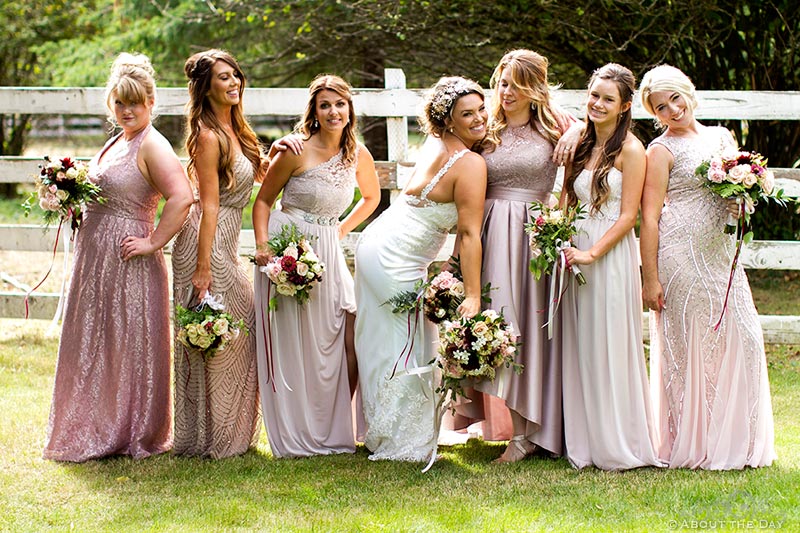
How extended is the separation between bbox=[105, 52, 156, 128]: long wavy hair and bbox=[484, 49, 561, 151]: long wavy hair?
1.93 m

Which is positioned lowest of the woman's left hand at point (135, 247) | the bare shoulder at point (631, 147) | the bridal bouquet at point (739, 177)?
the woman's left hand at point (135, 247)

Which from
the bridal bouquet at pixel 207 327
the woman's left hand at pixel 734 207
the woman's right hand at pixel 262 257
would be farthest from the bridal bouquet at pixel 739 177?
the bridal bouquet at pixel 207 327

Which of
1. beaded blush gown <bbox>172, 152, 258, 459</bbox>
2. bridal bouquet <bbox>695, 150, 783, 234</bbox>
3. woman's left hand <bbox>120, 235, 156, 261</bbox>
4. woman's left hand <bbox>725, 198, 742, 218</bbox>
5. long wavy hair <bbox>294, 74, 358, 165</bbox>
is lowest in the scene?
beaded blush gown <bbox>172, 152, 258, 459</bbox>

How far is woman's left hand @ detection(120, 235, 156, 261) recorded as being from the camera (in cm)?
587

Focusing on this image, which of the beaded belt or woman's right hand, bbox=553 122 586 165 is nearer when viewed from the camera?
woman's right hand, bbox=553 122 586 165

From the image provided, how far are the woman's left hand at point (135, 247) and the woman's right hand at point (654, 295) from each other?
274 cm

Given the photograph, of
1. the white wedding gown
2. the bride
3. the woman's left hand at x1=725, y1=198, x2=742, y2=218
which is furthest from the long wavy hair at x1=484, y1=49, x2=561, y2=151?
the woman's left hand at x1=725, y1=198, x2=742, y2=218

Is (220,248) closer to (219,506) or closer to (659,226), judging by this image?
(219,506)

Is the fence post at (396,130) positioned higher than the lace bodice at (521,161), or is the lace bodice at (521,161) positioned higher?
the fence post at (396,130)

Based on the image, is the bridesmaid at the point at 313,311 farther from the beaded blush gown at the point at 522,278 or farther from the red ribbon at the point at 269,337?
the beaded blush gown at the point at 522,278

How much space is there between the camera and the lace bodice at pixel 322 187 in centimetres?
590

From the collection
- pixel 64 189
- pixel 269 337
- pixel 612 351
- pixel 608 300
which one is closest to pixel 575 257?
pixel 608 300

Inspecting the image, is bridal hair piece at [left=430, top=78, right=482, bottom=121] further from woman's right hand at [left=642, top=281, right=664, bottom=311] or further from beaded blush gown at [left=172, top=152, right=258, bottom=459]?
woman's right hand at [left=642, top=281, right=664, bottom=311]

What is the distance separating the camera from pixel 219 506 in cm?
511
